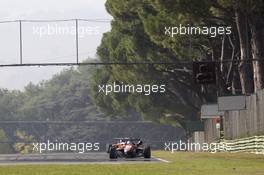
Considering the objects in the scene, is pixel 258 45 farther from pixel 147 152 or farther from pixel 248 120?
pixel 147 152

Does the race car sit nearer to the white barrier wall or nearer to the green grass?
the white barrier wall

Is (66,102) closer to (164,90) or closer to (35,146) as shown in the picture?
(35,146)

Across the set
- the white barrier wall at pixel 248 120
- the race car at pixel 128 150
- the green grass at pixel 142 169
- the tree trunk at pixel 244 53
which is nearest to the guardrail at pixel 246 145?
the white barrier wall at pixel 248 120

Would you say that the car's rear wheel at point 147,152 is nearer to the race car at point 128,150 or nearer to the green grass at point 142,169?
the race car at point 128,150

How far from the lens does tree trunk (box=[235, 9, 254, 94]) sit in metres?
53.3

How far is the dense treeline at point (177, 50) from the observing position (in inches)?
2103

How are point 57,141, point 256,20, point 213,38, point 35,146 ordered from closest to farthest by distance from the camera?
point 256,20
point 213,38
point 35,146
point 57,141

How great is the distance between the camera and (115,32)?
86.8m

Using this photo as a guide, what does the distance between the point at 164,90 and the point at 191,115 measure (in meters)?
6.18

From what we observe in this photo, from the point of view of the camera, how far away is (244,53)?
180 ft

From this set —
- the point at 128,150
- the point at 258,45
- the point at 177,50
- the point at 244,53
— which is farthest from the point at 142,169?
the point at 177,50

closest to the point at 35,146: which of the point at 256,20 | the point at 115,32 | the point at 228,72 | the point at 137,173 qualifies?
the point at 115,32

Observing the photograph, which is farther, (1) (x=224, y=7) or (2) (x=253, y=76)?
(2) (x=253, y=76)

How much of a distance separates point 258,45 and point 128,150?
462 inches
